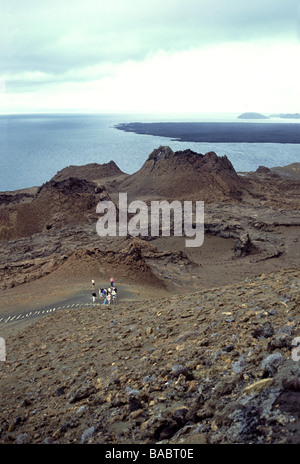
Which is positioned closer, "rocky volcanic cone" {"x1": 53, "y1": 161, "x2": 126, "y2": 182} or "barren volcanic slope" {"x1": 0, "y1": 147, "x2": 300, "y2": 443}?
"barren volcanic slope" {"x1": 0, "y1": 147, "x2": 300, "y2": 443}

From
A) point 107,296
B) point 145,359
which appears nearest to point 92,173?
point 107,296

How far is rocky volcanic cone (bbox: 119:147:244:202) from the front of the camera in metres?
48.0

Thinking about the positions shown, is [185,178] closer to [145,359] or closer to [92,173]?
[92,173]

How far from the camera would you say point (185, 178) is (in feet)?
164

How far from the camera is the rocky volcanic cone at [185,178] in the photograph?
4803 cm

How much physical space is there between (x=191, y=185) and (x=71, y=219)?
65.8 ft

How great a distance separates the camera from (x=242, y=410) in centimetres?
383

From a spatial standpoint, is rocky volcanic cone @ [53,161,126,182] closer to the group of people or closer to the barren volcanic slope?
the barren volcanic slope

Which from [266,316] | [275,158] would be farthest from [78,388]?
[275,158]

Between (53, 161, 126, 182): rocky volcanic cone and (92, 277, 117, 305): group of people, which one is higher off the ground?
(53, 161, 126, 182): rocky volcanic cone

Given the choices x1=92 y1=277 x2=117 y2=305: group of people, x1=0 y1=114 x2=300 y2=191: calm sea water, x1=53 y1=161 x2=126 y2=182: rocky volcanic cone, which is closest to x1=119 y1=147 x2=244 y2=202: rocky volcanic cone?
x1=53 y1=161 x2=126 y2=182: rocky volcanic cone

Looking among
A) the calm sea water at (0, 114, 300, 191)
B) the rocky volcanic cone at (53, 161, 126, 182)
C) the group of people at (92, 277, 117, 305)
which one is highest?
the calm sea water at (0, 114, 300, 191)

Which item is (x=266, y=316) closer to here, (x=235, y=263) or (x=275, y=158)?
(x=235, y=263)

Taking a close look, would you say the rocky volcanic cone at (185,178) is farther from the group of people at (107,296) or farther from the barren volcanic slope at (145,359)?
the group of people at (107,296)
